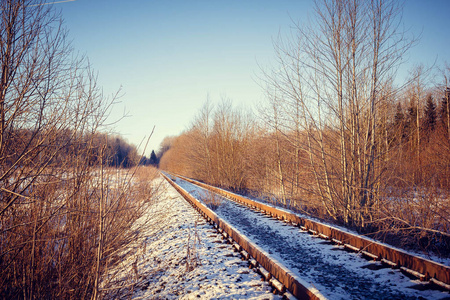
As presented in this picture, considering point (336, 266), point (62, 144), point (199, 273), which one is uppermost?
point (62, 144)

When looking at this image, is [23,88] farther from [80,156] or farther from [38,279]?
[38,279]

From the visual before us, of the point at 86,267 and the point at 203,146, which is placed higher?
the point at 203,146

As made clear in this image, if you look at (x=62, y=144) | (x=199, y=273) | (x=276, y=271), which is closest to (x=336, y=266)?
(x=276, y=271)

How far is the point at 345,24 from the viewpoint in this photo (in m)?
5.89

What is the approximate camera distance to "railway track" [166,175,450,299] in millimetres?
2693

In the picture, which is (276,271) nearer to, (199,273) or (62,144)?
(199,273)

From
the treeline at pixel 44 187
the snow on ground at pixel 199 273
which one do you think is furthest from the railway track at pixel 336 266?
the treeline at pixel 44 187

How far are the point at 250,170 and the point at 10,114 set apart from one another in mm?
11973

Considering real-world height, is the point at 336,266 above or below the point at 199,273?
above

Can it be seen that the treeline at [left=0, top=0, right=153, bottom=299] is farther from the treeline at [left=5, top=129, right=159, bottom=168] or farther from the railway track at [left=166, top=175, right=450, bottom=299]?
the railway track at [left=166, top=175, right=450, bottom=299]

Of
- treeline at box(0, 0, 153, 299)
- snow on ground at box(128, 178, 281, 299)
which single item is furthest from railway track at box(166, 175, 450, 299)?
treeline at box(0, 0, 153, 299)

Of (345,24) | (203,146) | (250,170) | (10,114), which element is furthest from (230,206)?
(203,146)

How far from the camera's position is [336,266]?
3.47 metres

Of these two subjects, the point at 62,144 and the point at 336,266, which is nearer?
the point at 62,144
